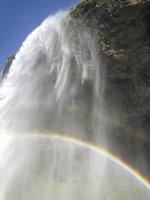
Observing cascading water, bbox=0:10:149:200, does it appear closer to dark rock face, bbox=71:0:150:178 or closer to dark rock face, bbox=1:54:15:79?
dark rock face, bbox=71:0:150:178

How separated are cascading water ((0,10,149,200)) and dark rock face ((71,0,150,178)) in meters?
0.53

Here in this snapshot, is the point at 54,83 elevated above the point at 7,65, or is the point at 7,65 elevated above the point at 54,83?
the point at 7,65

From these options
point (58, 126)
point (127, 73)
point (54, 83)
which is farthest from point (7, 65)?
point (127, 73)

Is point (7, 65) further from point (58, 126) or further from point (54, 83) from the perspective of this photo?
point (58, 126)

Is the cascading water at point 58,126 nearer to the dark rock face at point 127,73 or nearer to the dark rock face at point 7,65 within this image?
the dark rock face at point 127,73

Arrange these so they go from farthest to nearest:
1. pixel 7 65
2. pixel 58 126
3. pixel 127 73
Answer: pixel 7 65
pixel 58 126
pixel 127 73

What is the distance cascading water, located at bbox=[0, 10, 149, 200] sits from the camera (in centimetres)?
1568

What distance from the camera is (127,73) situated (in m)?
15.3

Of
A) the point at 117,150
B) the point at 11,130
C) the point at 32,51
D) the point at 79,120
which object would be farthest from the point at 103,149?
the point at 32,51

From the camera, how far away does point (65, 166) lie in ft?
54.4

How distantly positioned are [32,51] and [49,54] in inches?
66.4

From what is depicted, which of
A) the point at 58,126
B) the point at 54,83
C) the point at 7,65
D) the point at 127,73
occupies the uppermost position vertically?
the point at 7,65

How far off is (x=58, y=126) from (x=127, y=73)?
430 centimetres

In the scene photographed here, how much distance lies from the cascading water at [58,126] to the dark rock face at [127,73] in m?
0.53
